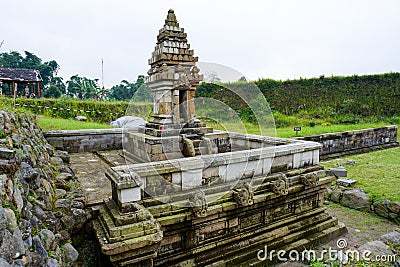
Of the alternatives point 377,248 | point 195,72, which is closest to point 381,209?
point 377,248

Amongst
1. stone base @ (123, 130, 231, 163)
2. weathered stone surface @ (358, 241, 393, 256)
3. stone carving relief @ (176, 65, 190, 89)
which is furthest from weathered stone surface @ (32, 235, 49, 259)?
weathered stone surface @ (358, 241, 393, 256)

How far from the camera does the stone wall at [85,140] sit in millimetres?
7566

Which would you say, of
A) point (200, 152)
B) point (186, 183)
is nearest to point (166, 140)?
point (200, 152)

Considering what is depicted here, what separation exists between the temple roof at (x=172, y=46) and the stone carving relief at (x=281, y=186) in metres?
3.50

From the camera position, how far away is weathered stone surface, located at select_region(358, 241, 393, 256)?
14.5 feet

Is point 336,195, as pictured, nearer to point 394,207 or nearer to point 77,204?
point 394,207

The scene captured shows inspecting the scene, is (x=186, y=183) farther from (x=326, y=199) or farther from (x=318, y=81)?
(x=318, y=81)

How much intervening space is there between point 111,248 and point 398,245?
481cm

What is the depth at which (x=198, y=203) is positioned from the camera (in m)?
3.56

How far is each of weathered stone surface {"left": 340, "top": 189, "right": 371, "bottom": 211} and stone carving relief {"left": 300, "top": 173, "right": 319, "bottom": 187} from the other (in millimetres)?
2151

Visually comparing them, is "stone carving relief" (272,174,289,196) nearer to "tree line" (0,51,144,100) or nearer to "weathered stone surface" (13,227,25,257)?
"weathered stone surface" (13,227,25,257)

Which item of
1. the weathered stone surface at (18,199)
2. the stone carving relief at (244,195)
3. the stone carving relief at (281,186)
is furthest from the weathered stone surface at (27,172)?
the stone carving relief at (281,186)

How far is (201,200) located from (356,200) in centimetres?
442

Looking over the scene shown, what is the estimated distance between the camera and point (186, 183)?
148 inches
